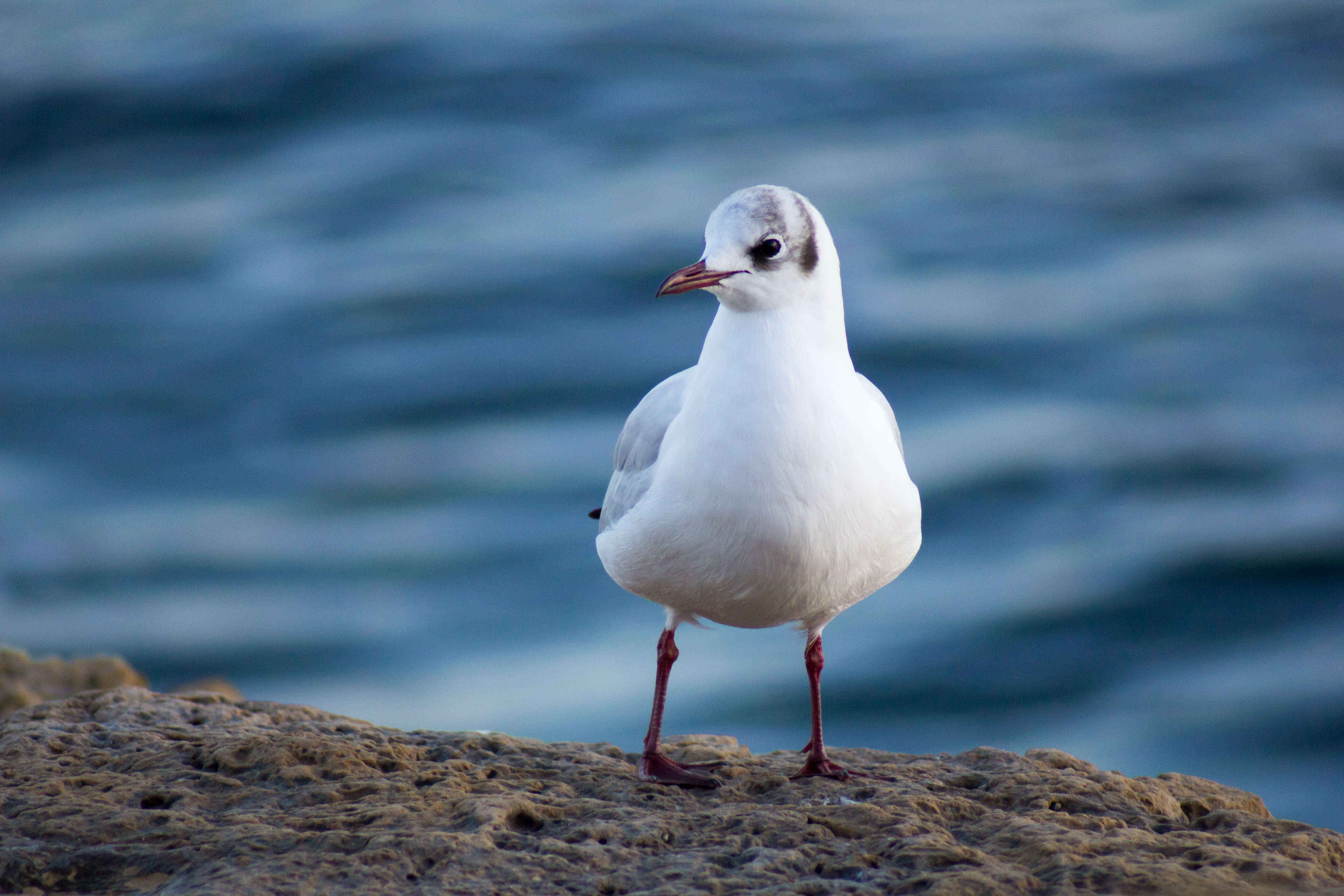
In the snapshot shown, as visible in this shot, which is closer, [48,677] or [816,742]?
[816,742]

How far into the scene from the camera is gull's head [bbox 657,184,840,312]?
4277mm

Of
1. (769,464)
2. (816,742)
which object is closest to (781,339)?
(769,464)

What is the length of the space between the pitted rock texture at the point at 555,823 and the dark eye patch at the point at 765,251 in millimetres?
1778

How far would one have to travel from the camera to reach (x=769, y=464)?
168 inches

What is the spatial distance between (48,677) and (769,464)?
13.3ft

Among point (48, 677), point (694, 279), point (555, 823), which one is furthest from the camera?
point (48, 677)

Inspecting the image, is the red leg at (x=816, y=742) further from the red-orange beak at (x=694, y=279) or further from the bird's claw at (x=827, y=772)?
the red-orange beak at (x=694, y=279)

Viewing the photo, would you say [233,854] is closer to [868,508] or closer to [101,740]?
[101,740]

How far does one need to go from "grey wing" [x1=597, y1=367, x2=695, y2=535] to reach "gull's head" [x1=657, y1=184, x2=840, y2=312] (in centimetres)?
50

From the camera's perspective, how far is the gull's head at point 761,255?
14.0 ft

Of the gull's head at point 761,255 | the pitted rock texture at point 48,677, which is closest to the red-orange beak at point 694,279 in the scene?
the gull's head at point 761,255

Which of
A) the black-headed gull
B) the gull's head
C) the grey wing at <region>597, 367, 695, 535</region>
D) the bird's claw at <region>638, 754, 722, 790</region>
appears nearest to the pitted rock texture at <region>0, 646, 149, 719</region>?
the grey wing at <region>597, 367, 695, 535</region>

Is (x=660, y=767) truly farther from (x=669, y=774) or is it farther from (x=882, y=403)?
(x=882, y=403)

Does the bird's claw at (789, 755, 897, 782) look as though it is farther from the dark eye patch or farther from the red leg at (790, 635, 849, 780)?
the dark eye patch
